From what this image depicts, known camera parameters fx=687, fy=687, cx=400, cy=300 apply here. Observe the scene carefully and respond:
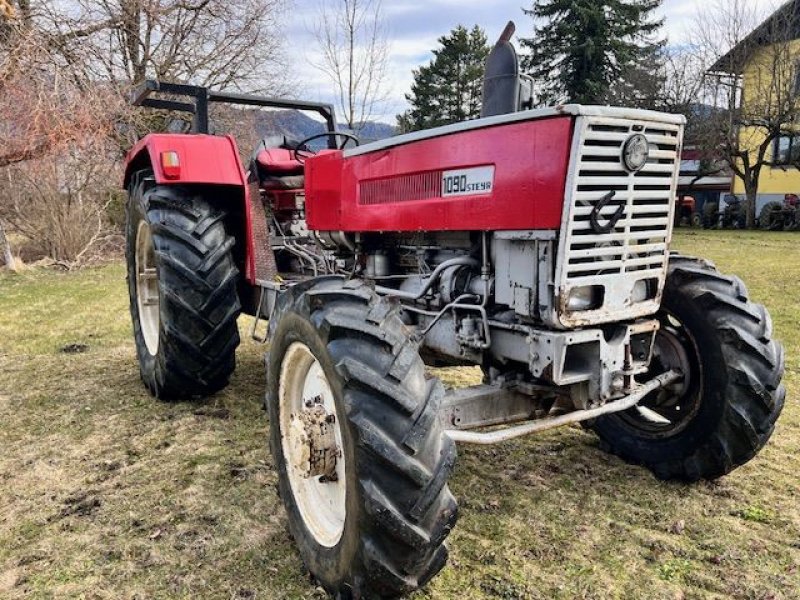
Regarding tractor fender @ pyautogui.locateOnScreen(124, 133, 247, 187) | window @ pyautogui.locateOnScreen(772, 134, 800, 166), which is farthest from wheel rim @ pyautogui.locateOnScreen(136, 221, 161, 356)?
window @ pyautogui.locateOnScreen(772, 134, 800, 166)

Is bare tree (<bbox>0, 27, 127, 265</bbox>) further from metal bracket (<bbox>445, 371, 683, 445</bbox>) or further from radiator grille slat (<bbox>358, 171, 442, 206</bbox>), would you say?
metal bracket (<bbox>445, 371, 683, 445</bbox>)

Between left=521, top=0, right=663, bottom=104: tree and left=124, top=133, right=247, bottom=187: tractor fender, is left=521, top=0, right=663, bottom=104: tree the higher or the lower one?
the higher one

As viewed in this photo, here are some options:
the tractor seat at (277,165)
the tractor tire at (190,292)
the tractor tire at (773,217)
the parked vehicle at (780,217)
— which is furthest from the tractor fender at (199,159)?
the tractor tire at (773,217)

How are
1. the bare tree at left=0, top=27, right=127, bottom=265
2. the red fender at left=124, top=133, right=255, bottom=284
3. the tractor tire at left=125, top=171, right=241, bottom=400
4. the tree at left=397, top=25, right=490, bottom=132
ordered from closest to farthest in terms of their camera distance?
the tractor tire at left=125, top=171, right=241, bottom=400, the red fender at left=124, top=133, right=255, bottom=284, the bare tree at left=0, top=27, right=127, bottom=265, the tree at left=397, top=25, right=490, bottom=132

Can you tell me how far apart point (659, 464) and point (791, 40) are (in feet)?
80.2

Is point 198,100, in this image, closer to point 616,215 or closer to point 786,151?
point 616,215

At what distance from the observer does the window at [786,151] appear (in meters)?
22.6

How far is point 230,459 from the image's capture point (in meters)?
3.44

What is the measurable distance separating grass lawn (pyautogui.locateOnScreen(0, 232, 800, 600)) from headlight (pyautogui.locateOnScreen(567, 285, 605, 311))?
935 mm

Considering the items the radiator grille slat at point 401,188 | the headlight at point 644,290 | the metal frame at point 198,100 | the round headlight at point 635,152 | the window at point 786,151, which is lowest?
the headlight at point 644,290

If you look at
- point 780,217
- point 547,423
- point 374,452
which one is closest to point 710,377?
point 547,423

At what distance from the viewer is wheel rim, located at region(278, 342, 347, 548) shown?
241 centimetres

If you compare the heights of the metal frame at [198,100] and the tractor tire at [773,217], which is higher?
the metal frame at [198,100]

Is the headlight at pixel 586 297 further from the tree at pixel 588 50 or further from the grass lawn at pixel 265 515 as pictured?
the tree at pixel 588 50
